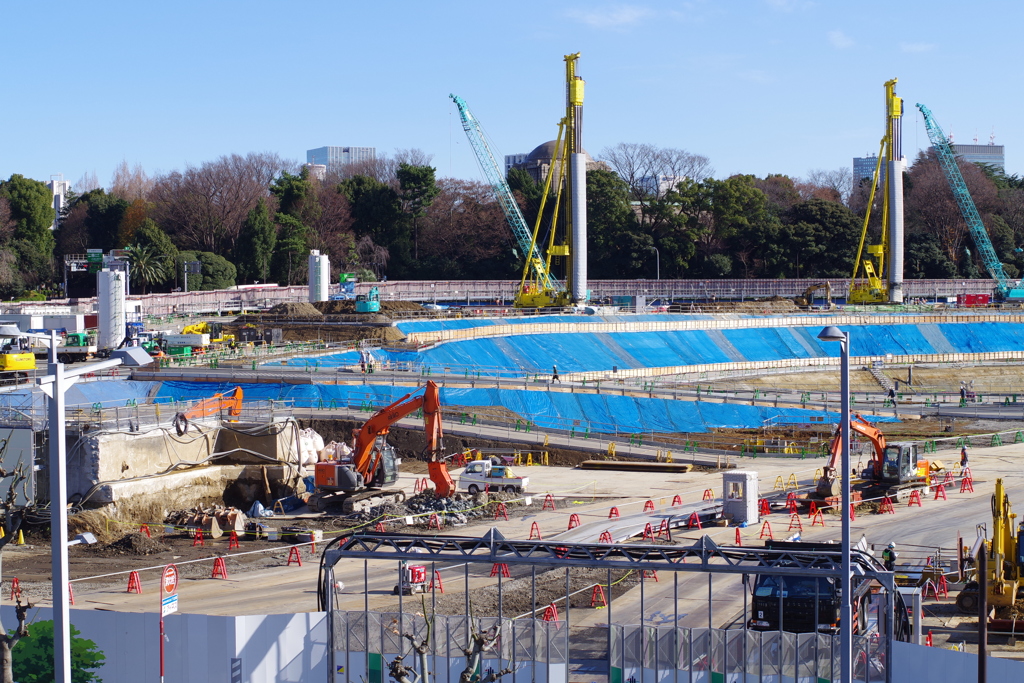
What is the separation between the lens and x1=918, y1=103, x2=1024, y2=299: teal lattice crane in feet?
392

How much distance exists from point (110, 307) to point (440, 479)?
33.2m

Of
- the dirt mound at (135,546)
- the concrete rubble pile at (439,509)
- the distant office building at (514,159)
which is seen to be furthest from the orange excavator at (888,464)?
the distant office building at (514,159)

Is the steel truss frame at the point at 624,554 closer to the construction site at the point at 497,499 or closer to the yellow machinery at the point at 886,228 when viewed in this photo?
the construction site at the point at 497,499

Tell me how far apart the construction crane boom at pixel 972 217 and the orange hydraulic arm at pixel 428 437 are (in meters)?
100

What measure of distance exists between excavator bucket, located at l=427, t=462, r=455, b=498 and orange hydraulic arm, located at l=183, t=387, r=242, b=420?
9.50 m

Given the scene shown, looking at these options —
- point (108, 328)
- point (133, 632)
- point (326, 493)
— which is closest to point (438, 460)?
point (326, 493)

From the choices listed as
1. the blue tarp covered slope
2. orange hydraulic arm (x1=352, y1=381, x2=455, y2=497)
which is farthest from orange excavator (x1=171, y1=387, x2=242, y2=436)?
the blue tarp covered slope

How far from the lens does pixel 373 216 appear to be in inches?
4628

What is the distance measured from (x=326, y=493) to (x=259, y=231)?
7324cm

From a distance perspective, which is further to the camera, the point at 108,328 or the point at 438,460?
the point at 108,328

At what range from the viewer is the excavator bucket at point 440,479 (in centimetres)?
3250

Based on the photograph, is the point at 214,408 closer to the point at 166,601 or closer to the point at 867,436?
the point at 867,436

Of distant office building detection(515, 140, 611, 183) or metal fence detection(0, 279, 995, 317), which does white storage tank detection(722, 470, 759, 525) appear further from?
distant office building detection(515, 140, 611, 183)

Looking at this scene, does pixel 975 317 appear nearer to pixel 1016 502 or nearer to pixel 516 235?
pixel 516 235
